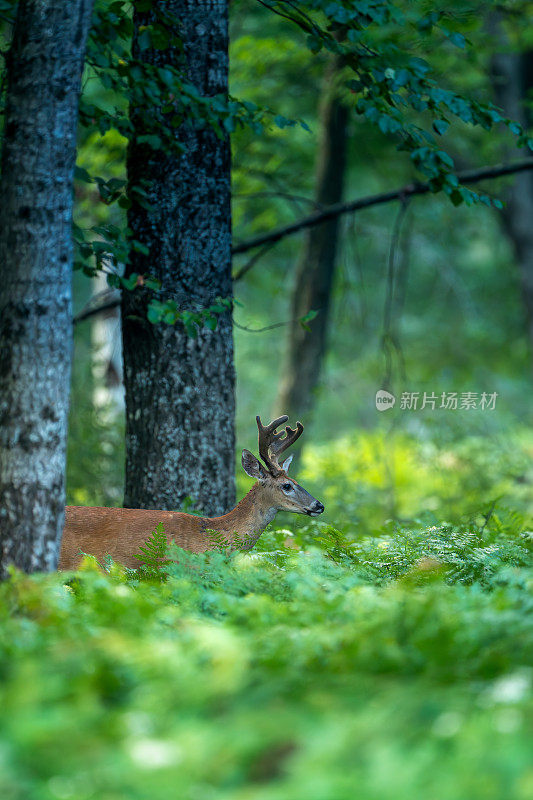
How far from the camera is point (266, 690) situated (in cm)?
289

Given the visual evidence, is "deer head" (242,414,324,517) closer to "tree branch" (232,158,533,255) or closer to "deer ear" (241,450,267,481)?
"deer ear" (241,450,267,481)

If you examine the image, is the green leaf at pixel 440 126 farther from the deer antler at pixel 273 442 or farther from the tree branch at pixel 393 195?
the deer antler at pixel 273 442

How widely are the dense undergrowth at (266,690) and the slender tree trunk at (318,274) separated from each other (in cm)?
685

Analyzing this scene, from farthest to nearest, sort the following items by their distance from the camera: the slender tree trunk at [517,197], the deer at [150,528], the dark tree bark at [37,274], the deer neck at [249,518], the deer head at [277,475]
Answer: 1. the slender tree trunk at [517,197]
2. the deer head at [277,475]
3. the deer neck at [249,518]
4. the deer at [150,528]
5. the dark tree bark at [37,274]

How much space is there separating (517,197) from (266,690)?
12.5 metres

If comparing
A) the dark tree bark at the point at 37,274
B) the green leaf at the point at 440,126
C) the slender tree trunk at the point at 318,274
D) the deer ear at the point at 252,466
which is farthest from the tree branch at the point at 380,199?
the dark tree bark at the point at 37,274

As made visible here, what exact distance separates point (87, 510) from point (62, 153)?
8.02ft

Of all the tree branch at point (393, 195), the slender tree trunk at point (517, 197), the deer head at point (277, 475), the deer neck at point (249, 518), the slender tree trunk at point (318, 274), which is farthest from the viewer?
the slender tree trunk at point (517, 197)

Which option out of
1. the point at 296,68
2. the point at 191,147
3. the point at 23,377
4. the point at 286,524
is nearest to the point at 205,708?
the point at 23,377

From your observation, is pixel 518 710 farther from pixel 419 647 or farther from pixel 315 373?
pixel 315 373

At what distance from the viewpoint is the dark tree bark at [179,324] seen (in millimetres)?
6121

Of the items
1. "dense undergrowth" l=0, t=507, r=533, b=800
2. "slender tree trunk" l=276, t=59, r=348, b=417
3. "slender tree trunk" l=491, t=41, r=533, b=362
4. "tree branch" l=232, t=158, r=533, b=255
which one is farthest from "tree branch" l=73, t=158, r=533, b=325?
"slender tree trunk" l=491, t=41, r=533, b=362

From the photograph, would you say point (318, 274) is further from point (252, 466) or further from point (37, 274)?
point (37, 274)

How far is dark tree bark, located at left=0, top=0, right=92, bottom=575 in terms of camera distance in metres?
4.37
